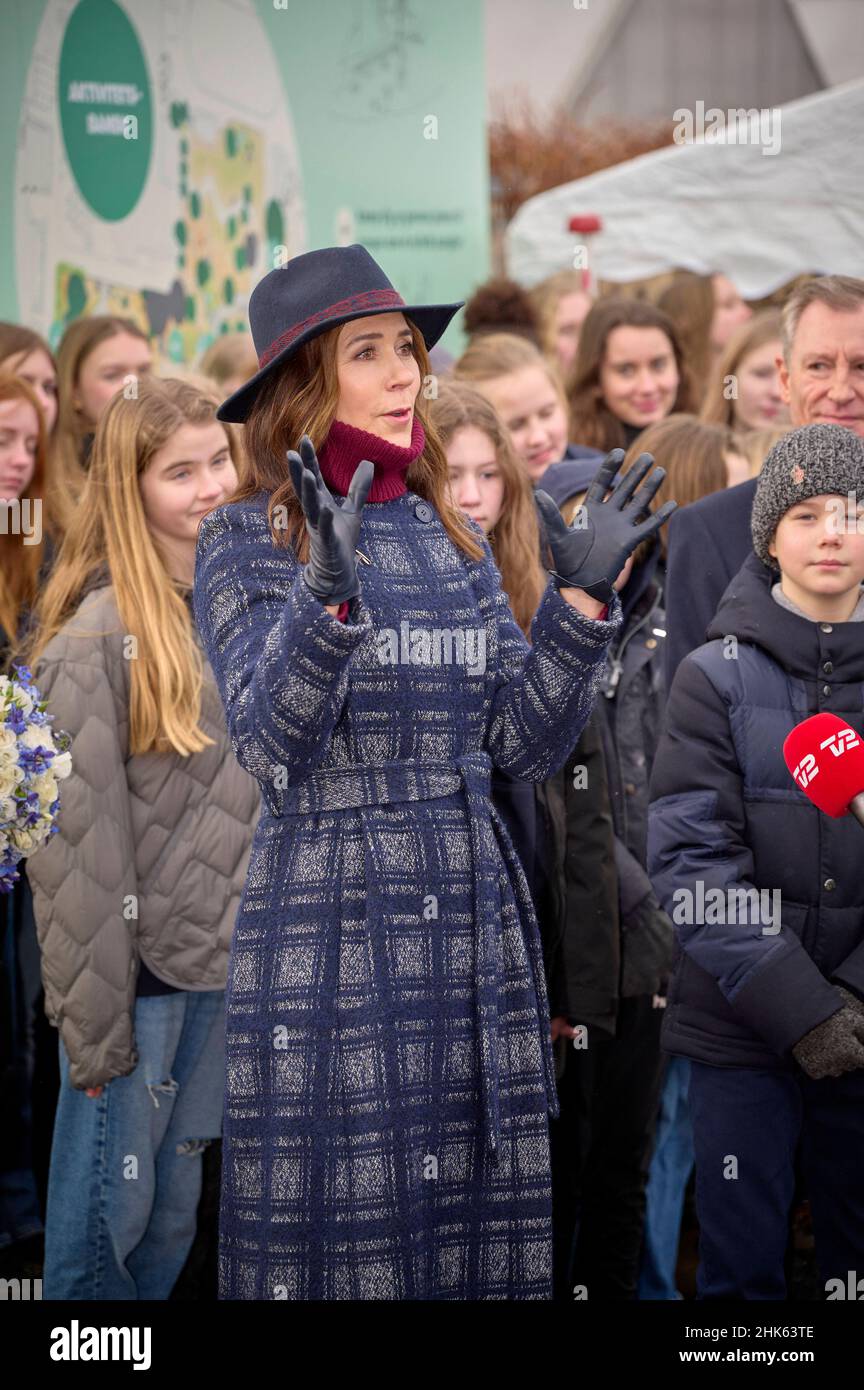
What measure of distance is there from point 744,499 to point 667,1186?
190cm

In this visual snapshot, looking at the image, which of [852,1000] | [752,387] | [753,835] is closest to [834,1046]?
[852,1000]

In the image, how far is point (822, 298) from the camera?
367 cm

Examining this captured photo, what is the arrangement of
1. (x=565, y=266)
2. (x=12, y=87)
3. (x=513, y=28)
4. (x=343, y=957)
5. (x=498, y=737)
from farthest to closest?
(x=513, y=28) → (x=565, y=266) → (x=12, y=87) → (x=498, y=737) → (x=343, y=957)

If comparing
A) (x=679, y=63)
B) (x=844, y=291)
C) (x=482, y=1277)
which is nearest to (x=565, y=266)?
(x=844, y=291)

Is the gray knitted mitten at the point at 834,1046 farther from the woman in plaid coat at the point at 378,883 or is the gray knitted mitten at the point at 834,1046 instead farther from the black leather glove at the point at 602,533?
the black leather glove at the point at 602,533

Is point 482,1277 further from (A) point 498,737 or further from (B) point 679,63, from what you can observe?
(B) point 679,63

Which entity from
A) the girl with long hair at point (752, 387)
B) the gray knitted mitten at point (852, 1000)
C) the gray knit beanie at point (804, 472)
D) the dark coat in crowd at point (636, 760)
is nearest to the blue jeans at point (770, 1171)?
the gray knitted mitten at point (852, 1000)

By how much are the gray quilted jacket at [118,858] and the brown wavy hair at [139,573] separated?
0.05 m

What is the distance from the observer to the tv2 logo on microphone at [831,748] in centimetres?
259

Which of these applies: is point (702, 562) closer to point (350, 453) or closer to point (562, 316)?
point (350, 453)

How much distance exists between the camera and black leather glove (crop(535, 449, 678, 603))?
2666 millimetres

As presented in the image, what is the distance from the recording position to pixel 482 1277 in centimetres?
269

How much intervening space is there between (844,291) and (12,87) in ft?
12.2

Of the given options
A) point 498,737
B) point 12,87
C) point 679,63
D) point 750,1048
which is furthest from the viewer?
point 679,63
